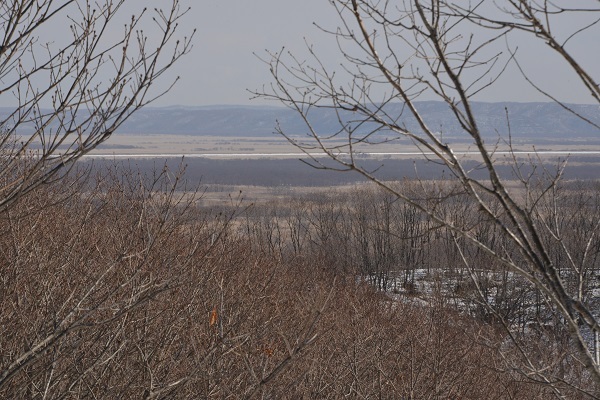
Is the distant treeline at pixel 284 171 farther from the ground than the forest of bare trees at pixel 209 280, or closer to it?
closer to it

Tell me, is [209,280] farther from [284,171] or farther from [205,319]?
[284,171]

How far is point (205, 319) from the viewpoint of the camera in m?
14.8

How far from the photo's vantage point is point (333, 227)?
5450 centimetres

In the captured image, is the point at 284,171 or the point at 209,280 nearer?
the point at 209,280

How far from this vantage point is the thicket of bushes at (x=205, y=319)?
7.64 metres

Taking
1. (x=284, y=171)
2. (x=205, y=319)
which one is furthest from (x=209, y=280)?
(x=284, y=171)

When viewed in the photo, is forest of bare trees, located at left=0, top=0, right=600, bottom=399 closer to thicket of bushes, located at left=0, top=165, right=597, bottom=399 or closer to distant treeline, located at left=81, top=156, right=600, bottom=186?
thicket of bushes, located at left=0, top=165, right=597, bottom=399

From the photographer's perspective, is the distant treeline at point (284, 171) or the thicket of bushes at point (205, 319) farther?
the distant treeline at point (284, 171)

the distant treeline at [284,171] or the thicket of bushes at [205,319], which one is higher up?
the thicket of bushes at [205,319]

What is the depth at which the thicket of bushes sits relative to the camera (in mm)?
7641

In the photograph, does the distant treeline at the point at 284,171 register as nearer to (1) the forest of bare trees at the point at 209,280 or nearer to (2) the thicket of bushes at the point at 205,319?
(2) the thicket of bushes at the point at 205,319

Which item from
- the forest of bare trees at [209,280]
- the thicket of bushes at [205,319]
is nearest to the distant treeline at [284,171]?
the thicket of bushes at [205,319]

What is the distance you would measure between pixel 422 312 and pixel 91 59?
29357 millimetres

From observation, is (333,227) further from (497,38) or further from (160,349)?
(497,38)
